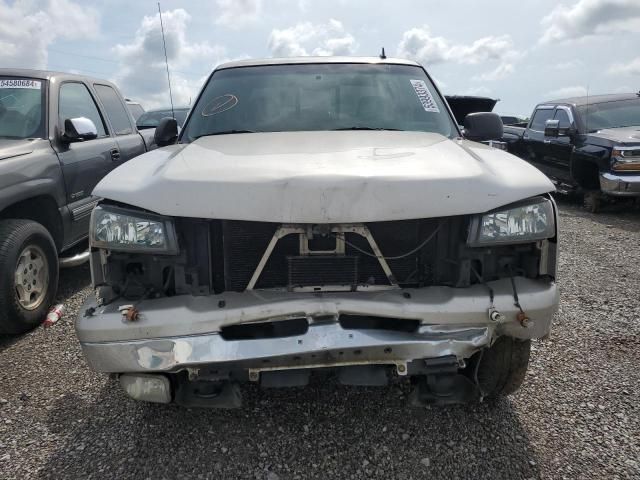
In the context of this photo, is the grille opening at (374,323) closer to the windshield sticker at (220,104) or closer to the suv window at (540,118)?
the windshield sticker at (220,104)

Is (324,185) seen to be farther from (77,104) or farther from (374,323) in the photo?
(77,104)

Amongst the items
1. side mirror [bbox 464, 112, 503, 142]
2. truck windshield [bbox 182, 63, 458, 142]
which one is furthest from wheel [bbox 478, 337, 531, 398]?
side mirror [bbox 464, 112, 503, 142]

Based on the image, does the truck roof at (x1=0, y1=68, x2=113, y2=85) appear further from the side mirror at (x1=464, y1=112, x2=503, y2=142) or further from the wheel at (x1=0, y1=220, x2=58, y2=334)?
the side mirror at (x1=464, y1=112, x2=503, y2=142)

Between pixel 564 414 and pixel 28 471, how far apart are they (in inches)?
105

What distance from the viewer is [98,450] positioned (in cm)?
243

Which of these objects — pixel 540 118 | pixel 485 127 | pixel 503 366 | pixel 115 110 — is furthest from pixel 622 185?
pixel 115 110

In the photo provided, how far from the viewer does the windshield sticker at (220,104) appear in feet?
11.5

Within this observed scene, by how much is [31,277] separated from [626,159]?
767cm

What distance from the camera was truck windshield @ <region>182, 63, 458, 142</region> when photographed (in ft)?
10.9

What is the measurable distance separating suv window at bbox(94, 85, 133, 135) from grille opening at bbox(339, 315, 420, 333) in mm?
4321

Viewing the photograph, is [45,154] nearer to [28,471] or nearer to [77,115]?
[77,115]

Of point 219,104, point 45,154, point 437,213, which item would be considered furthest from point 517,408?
point 45,154

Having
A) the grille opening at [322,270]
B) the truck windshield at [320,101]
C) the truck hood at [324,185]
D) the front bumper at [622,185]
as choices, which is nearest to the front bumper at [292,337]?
the grille opening at [322,270]

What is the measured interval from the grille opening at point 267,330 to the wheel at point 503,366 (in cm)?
93
